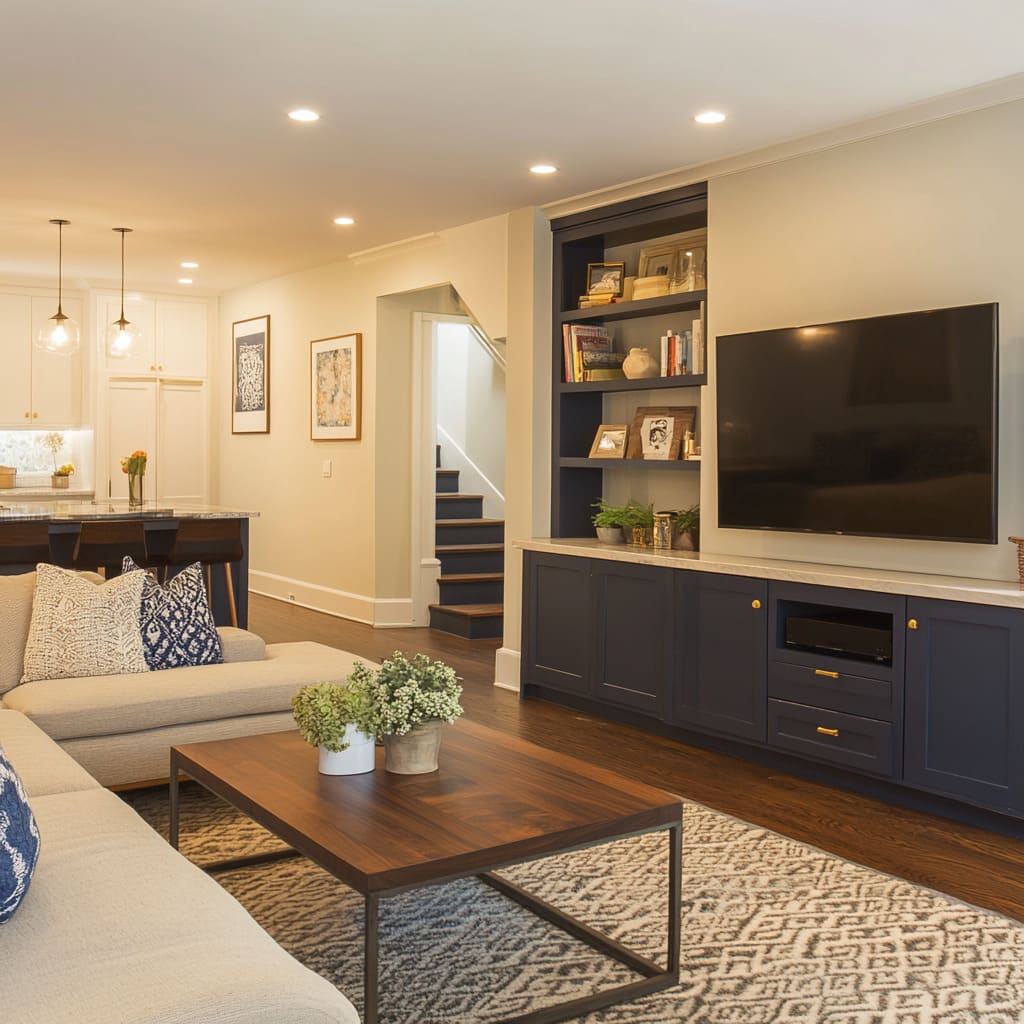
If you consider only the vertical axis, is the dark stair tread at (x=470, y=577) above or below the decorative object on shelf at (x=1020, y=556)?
below

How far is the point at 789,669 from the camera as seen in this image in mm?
4316

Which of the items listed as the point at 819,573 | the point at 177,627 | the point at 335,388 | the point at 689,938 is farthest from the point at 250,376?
the point at 689,938

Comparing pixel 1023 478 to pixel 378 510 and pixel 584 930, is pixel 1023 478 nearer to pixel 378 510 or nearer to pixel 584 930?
pixel 584 930

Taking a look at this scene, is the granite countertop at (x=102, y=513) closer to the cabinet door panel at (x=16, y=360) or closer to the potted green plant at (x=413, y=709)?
the cabinet door panel at (x=16, y=360)

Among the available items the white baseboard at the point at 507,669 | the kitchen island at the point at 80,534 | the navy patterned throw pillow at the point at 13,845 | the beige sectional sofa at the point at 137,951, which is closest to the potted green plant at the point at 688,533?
the white baseboard at the point at 507,669

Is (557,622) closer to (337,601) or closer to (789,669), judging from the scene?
(789,669)

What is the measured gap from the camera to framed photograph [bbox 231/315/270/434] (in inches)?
364

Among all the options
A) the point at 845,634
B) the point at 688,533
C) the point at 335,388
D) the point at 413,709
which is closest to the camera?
the point at 413,709

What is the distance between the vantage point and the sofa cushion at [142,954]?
1522 mm

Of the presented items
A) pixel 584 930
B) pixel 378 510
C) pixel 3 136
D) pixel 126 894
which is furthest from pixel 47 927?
pixel 378 510

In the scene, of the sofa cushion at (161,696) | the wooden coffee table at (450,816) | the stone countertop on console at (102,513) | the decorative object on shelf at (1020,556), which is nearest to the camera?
the wooden coffee table at (450,816)

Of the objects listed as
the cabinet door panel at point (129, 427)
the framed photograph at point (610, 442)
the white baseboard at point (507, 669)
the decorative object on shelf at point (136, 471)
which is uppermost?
the cabinet door panel at point (129, 427)

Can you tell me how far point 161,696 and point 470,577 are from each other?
4.39 metres

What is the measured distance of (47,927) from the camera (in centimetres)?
175
